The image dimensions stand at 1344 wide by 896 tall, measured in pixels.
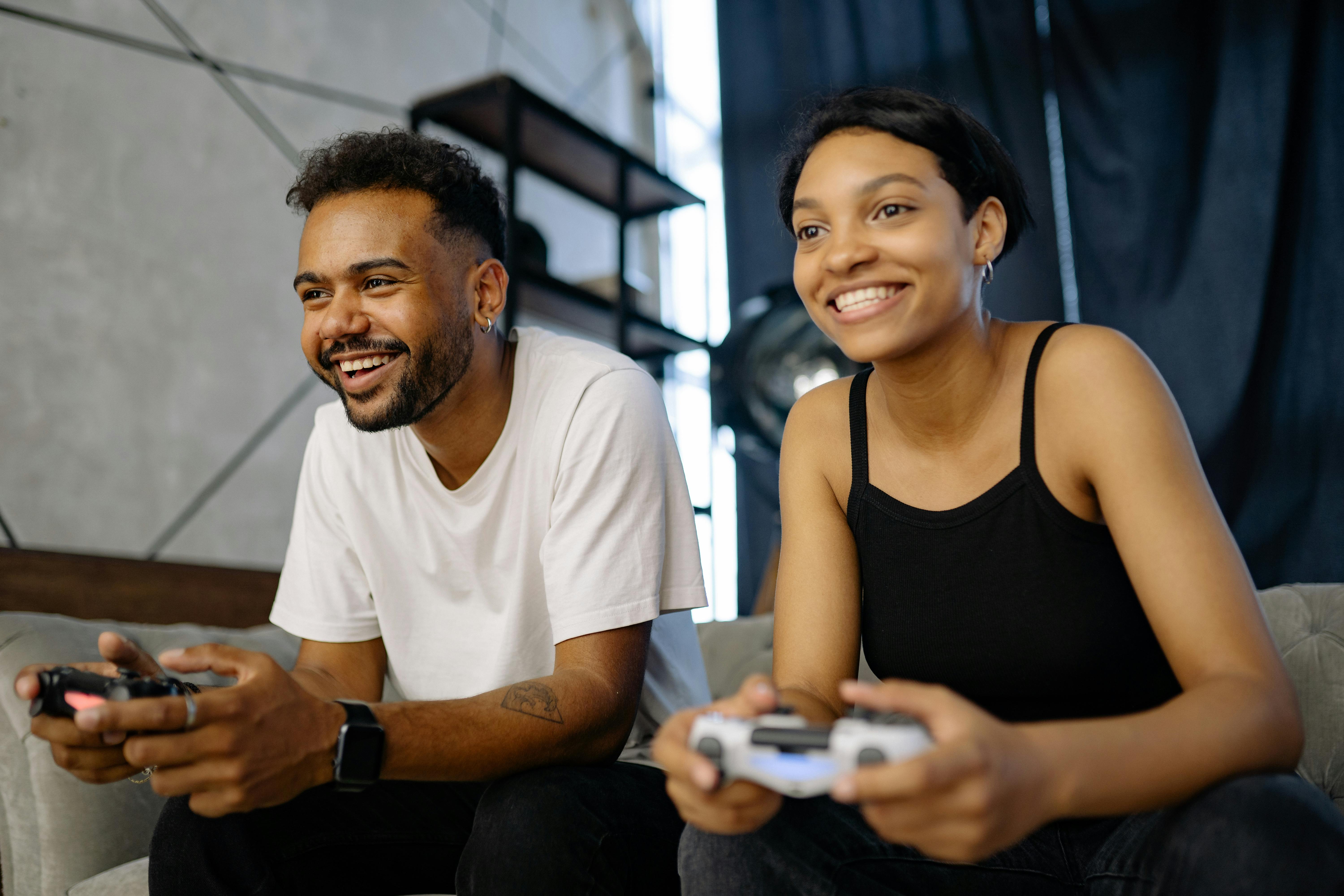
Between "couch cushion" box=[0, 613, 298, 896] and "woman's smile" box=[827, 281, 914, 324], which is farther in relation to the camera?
"couch cushion" box=[0, 613, 298, 896]

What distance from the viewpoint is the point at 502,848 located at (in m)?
0.90

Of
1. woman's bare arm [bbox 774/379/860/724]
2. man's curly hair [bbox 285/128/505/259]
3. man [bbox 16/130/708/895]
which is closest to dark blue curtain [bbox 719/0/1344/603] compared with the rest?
man's curly hair [bbox 285/128/505/259]

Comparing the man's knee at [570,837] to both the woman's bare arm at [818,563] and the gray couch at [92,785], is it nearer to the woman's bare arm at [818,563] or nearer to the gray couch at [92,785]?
the woman's bare arm at [818,563]

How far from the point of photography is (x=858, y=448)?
1.04 meters

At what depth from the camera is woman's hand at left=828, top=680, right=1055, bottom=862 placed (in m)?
0.56

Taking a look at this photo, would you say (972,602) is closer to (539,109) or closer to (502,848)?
(502,848)

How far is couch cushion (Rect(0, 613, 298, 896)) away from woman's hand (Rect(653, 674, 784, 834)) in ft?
2.79

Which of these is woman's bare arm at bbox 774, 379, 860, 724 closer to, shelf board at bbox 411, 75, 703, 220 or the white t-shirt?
the white t-shirt

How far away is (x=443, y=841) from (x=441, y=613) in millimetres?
270

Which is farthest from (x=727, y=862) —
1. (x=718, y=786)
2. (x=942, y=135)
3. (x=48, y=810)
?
(x=48, y=810)

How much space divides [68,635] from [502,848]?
2.80 ft

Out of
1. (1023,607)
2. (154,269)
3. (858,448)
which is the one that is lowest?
(1023,607)

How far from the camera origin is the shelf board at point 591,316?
2689 mm

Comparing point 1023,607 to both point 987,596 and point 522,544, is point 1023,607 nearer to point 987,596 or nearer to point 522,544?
point 987,596
